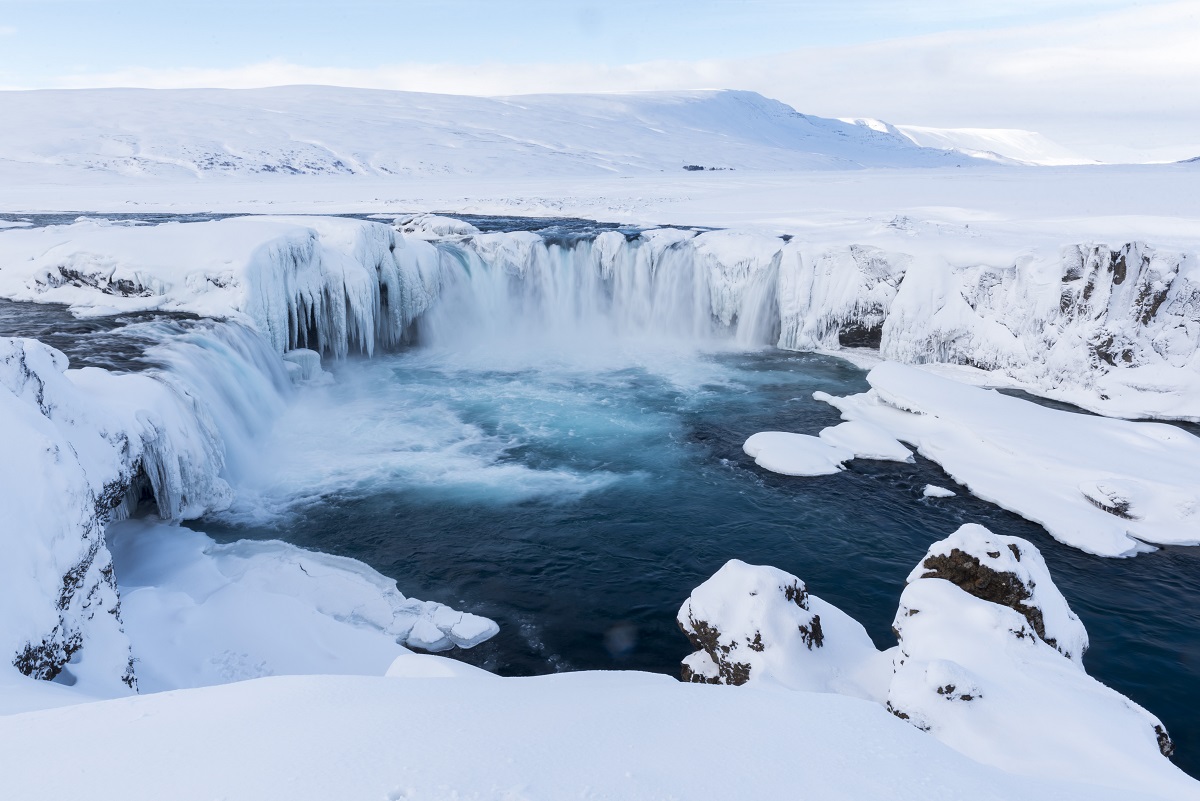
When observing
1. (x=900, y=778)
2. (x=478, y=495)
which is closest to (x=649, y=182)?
(x=478, y=495)

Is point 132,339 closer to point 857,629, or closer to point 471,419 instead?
point 471,419

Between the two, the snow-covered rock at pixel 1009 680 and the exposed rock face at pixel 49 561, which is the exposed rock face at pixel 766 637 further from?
the exposed rock face at pixel 49 561

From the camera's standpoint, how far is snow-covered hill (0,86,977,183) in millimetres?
61594

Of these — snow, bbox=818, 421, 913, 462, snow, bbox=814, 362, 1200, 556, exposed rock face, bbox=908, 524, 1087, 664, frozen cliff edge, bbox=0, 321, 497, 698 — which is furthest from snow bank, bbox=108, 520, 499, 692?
snow, bbox=814, 362, 1200, 556

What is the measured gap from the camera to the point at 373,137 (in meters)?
79.1

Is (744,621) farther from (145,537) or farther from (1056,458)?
(1056,458)

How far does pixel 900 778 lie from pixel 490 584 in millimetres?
5962

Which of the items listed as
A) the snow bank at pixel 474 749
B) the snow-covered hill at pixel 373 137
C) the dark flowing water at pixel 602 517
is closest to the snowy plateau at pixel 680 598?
the snow bank at pixel 474 749

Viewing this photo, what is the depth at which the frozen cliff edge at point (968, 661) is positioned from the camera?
404 centimetres

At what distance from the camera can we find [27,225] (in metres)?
21.7

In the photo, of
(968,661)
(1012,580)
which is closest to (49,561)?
(968,661)

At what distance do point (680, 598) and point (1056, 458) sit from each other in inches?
261

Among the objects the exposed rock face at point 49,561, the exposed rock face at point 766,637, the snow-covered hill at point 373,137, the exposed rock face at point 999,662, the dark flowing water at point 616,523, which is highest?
the snow-covered hill at point 373,137

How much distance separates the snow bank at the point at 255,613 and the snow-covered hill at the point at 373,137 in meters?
54.5
